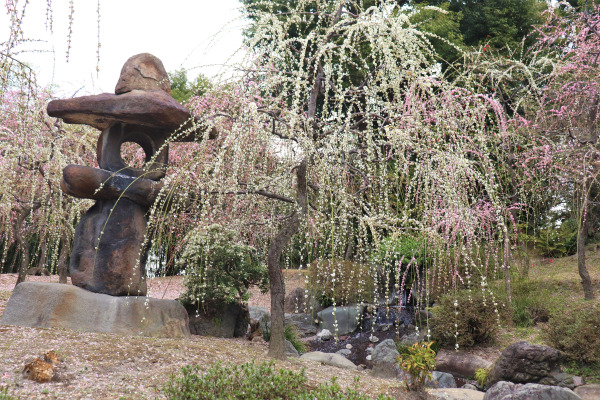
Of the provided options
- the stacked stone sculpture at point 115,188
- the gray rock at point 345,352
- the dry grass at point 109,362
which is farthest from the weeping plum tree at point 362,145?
the gray rock at point 345,352

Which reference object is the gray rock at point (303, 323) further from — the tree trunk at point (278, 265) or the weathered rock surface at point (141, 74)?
the weathered rock surface at point (141, 74)

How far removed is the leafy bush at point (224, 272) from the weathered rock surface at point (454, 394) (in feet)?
8.93

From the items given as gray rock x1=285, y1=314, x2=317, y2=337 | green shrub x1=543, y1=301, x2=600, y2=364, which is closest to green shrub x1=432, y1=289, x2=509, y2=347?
green shrub x1=543, y1=301, x2=600, y2=364

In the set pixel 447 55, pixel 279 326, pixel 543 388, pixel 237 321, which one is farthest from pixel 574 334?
pixel 447 55

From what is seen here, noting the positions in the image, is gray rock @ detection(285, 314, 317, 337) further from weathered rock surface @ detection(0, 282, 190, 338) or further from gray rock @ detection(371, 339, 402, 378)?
weathered rock surface @ detection(0, 282, 190, 338)

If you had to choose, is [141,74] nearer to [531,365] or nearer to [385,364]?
[385,364]

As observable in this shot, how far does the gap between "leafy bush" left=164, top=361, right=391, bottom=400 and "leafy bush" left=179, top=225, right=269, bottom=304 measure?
269cm

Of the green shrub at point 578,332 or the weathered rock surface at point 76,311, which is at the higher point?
the weathered rock surface at point 76,311

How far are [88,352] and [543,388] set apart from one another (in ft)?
12.5

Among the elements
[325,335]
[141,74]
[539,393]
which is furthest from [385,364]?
[141,74]

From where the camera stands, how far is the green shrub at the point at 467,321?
6.23 meters

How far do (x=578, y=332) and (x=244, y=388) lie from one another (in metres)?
4.21

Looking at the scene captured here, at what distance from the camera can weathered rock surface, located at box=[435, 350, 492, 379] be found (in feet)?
19.4

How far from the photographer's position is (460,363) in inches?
238
